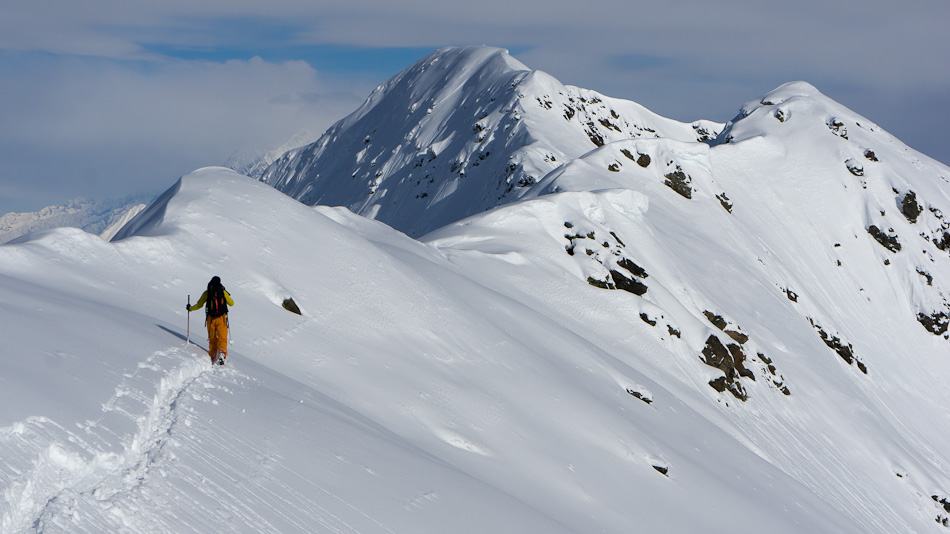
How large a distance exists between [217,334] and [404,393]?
16.0 feet

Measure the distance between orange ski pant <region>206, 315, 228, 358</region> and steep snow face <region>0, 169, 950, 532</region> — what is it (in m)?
0.32

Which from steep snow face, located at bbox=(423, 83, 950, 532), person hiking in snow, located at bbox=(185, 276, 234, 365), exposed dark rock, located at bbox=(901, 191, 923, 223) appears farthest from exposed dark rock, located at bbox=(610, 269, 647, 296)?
exposed dark rock, located at bbox=(901, 191, 923, 223)

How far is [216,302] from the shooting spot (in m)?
13.3

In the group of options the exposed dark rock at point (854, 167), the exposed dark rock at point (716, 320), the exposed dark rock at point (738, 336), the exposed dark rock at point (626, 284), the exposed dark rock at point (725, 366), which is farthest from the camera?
the exposed dark rock at point (854, 167)

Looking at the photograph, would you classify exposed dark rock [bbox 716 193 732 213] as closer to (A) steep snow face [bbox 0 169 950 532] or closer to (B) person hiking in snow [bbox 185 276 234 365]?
(A) steep snow face [bbox 0 169 950 532]

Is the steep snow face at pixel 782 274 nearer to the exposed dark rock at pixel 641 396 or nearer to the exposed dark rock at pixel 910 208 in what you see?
the exposed dark rock at pixel 910 208

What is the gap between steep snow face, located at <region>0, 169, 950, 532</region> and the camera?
8.91 meters

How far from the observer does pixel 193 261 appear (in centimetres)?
1853

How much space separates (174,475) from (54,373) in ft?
7.56

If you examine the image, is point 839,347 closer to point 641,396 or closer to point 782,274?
point 782,274

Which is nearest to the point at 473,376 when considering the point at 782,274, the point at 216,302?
the point at 216,302

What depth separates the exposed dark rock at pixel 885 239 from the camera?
6231 cm

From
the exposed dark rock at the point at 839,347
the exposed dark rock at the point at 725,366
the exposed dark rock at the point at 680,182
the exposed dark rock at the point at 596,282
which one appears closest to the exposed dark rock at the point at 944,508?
the exposed dark rock at the point at 725,366

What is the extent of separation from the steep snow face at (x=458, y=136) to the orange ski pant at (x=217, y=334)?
142 ft
